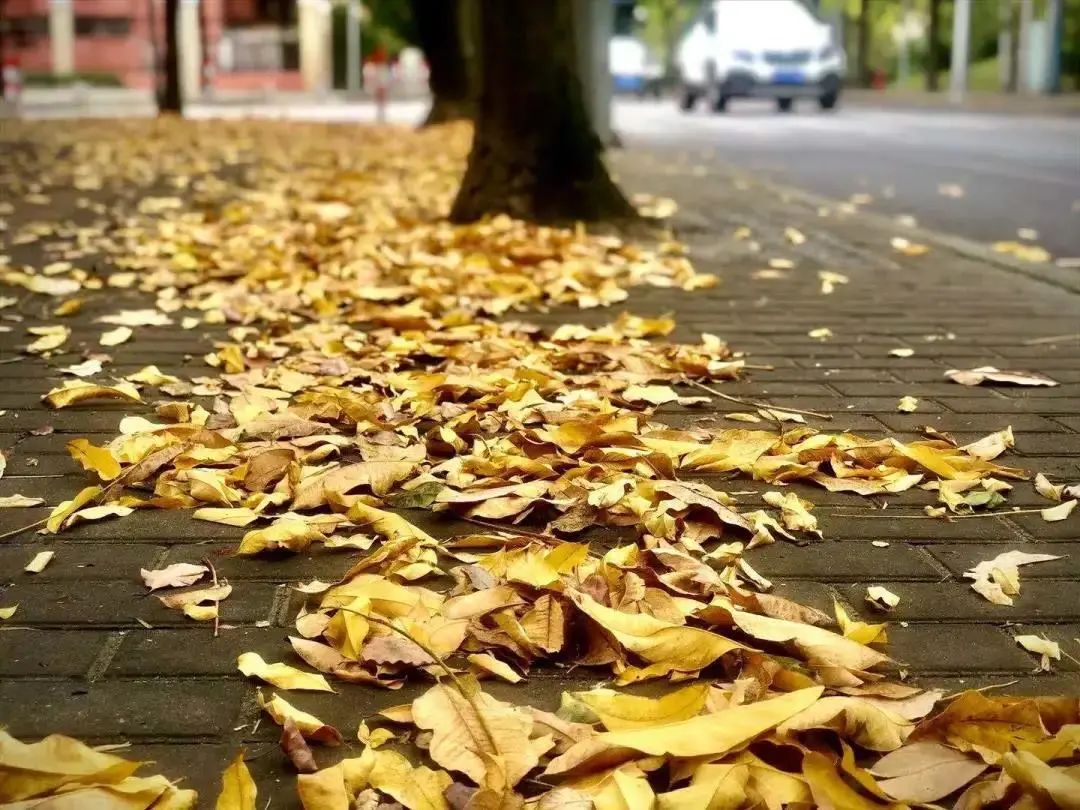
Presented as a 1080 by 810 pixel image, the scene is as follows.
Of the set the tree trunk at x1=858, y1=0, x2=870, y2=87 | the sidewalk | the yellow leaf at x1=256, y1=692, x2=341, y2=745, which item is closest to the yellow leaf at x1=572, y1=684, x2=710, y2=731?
the yellow leaf at x1=256, y1=692, x2=341, y2=745

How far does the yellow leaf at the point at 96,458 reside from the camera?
2.98 m

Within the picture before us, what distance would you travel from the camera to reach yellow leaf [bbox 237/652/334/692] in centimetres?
203

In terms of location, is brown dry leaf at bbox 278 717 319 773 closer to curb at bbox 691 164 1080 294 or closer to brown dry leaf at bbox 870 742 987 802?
brown dry leaf at bbox 870 742 987 802

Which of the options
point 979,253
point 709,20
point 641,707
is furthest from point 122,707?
point 709,20

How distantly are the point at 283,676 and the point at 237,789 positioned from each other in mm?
340

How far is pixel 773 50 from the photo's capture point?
29547mm

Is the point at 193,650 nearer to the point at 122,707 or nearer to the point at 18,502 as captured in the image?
the point at 122,707

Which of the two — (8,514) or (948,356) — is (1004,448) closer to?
(948,356)

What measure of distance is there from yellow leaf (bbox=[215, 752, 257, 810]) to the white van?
2966 centimetres

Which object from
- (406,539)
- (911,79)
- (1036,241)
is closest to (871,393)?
(406,539)

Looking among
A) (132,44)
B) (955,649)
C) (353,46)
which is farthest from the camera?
(353,46)

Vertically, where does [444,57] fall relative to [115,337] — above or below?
above

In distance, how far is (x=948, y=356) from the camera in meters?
4.38

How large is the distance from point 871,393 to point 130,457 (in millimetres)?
2165
